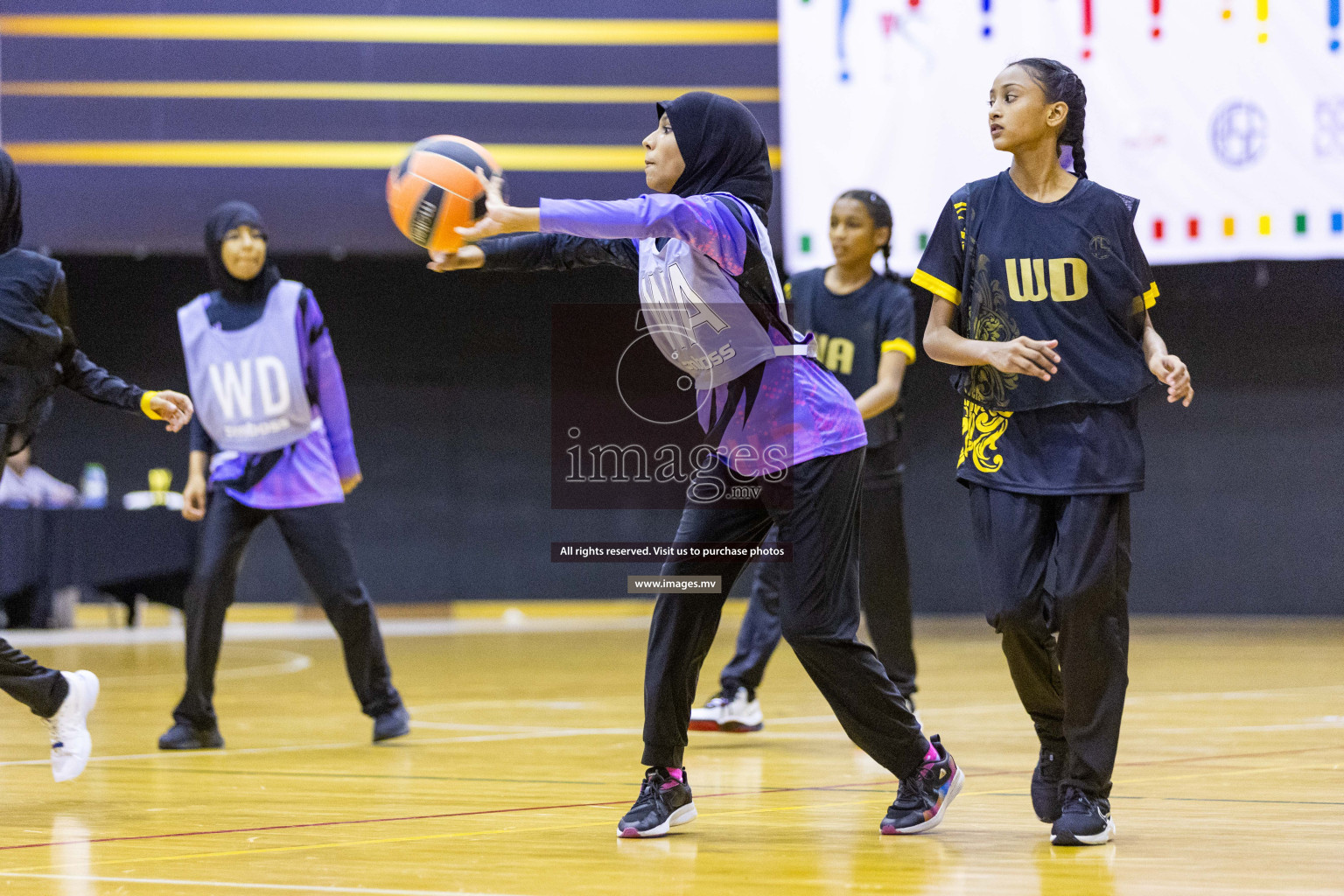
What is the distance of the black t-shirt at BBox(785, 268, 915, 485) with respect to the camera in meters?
5.47

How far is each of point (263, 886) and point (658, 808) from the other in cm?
91

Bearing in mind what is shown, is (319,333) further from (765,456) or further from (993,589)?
(993,589)

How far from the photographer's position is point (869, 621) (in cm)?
551

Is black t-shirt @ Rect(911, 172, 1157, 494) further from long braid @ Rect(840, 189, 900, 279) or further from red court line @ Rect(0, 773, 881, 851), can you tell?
long braid @ Rect(840, 189, 900, 279)

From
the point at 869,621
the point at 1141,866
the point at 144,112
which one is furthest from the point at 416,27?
the point at 1141,866

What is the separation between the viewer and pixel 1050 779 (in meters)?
3.39

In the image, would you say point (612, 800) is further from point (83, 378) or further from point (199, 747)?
point (83, 378)

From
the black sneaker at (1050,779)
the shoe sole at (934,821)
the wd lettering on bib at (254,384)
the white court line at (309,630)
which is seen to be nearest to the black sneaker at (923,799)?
the shoe sole at (934,821)

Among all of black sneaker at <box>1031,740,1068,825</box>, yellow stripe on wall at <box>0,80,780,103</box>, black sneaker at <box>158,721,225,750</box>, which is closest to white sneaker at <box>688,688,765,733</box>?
black sneaker at <box>158,721,225,750</box>

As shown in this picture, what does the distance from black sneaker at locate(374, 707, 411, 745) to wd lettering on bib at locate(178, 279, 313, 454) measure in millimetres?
1004

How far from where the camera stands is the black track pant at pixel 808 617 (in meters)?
3.29

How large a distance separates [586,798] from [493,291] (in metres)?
9.52

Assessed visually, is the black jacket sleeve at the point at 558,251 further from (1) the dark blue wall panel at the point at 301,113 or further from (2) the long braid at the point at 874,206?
(1) the dark blue wall panel at the point at 301,113

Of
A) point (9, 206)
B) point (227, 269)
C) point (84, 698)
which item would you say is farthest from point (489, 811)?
point (227, 269)
